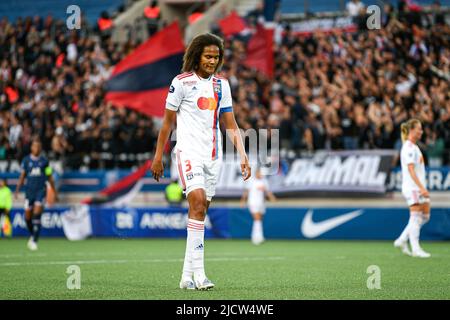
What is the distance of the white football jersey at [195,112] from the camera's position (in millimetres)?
9750

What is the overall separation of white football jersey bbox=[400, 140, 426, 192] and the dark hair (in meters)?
6.66

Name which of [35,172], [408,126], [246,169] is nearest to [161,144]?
[246,169]

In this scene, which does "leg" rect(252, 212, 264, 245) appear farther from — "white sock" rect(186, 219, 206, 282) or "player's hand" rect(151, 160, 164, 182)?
"player's hand" rect(151, 160, 164, 182)

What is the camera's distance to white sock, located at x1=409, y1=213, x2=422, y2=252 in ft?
51.8

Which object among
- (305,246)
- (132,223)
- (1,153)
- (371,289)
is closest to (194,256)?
(371,289)

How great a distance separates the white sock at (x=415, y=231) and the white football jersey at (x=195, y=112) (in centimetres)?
692

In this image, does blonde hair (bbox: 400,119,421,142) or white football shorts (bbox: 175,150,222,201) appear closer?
white football shorts (bbox: 175,150,222,201)

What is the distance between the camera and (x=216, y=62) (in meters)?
9.78

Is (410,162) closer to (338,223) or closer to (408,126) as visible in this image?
(408,126)

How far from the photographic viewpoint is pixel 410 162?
15.7 metres

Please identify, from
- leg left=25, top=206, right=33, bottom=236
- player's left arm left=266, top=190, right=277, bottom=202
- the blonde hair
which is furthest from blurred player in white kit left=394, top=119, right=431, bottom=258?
leg left=25, top=206, right=33, bottom=236

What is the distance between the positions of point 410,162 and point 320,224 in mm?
7931

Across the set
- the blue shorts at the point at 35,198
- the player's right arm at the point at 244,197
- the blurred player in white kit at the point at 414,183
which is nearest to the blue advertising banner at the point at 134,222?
the player's right arm at the point at 244,197
